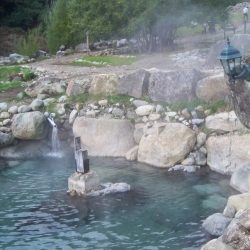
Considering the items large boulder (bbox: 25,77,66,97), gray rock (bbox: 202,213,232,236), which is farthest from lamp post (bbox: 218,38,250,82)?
large boulder (bbox: 25,77,66,97)

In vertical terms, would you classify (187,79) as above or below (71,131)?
above

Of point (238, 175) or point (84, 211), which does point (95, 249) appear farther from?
point (238, 175)

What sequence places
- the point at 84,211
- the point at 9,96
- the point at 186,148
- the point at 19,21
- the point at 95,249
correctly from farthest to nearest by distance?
the point at 19,21
the point at 9,96
the point at 186,148
the point at 84,211
the point at 95,249

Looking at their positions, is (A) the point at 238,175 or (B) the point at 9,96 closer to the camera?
(A) the point at 238,175

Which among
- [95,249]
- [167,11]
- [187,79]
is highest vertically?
[167,11]

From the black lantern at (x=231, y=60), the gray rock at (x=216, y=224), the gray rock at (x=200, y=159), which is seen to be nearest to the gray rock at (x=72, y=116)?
the gray rock at (x=200, y=159)

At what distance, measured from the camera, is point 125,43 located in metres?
41.3

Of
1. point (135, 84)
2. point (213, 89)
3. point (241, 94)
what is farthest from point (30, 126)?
point (241, 94)

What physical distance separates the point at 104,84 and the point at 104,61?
7.29 metres

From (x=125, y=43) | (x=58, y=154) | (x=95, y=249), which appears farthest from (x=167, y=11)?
(x=95, y=249)

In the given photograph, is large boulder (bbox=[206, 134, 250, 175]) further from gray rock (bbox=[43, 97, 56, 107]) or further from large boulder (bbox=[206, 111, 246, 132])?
gray rock (bbox=[43, 97, 56, 107])

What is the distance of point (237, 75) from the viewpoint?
14.3 meters

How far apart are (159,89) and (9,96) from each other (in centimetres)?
796

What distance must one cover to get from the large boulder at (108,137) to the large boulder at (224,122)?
3229 mm
